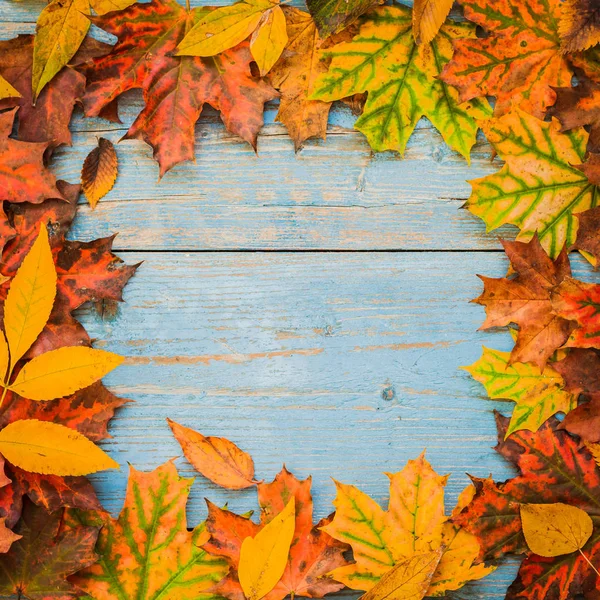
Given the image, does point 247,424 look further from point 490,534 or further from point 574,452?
point 574,452

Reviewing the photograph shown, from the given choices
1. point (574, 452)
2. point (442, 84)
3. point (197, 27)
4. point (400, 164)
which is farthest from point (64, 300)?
point (574, 452)

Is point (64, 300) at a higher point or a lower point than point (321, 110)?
lower

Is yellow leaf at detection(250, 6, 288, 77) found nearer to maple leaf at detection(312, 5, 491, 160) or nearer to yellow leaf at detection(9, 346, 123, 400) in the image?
maple leaf at detection(312, 5, 491, 160)

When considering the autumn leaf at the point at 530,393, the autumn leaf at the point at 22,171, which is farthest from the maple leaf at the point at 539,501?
the autumn leaf at the point at 22,171

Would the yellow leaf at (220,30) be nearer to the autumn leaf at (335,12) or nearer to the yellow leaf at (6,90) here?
the autumn leaf at (335,12)

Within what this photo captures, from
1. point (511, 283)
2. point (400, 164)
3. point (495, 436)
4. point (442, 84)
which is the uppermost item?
point (442, 84)

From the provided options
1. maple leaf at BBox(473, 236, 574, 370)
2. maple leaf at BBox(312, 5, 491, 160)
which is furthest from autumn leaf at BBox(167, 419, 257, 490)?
maple leaf at BBox(312, 5, 491, 160)
